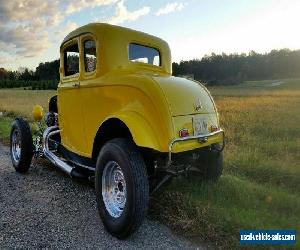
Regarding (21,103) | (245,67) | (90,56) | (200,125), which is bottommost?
(21,103)

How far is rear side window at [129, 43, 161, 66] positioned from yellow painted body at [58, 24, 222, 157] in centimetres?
7

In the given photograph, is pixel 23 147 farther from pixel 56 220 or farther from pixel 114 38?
pixel 114 38

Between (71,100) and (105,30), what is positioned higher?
(105,30)

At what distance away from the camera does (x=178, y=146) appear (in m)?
4.25

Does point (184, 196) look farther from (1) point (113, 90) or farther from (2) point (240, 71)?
(2) point (240, 71)

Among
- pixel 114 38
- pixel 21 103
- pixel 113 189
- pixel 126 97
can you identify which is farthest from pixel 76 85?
pixel 21 103

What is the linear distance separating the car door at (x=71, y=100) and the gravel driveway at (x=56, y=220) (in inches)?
27.9

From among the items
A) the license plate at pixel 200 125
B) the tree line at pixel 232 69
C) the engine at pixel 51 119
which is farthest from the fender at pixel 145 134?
the tree line at pixel 232 69

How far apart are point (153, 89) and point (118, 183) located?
4.07 feet

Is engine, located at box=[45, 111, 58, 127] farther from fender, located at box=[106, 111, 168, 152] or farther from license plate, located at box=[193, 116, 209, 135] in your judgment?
license plate, located at box=[193, 116, 209, 135]

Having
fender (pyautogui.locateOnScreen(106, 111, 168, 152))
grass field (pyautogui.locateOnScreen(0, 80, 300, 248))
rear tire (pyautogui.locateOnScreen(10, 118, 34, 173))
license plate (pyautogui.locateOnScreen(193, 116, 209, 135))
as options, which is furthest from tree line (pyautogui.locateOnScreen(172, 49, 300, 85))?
fender (pyautogui.locateOnScreen(106, 111, 168, 152))

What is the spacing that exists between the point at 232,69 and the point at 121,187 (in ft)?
285

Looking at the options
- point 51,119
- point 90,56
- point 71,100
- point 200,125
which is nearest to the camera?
point 200,125

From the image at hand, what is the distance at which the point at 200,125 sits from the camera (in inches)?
183
